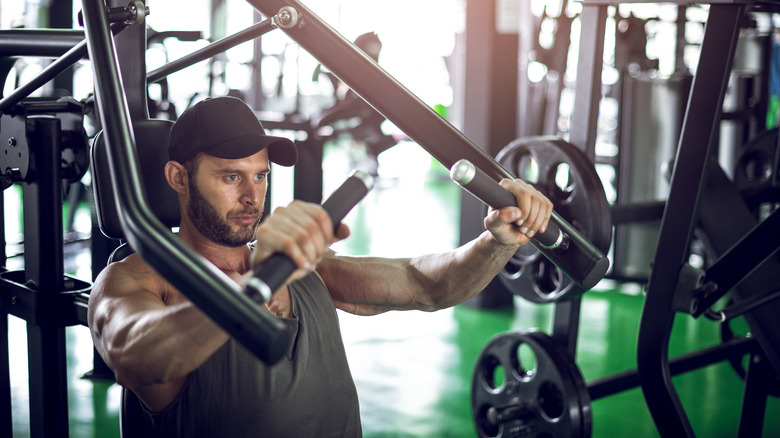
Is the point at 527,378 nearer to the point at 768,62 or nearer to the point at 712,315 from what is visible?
the point at 712,315

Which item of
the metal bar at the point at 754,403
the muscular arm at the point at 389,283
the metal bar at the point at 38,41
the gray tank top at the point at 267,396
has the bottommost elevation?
the metal bar at the point at 754,403

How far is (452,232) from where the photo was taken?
20.7 ft

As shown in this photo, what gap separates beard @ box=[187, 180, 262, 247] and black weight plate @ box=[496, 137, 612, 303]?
89cm

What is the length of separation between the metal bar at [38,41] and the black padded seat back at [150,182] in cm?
25

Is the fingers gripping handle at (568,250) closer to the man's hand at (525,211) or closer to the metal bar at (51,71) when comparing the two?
the man's hand at (525,211)

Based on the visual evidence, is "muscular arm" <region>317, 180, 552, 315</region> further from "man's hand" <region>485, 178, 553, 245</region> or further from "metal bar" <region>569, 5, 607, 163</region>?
"metal bar" <region>569, 5, 607, 163</region>

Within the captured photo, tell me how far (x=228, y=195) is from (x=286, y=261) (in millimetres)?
619

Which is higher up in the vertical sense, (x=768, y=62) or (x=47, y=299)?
(x=768, y=62)

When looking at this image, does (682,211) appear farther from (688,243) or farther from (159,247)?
(159,247)

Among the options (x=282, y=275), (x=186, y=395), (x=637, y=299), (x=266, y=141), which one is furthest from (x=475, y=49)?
(x=282, y=275)

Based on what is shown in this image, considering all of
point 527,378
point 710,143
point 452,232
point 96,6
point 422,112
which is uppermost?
point 96,6

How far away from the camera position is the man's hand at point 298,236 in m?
0.77

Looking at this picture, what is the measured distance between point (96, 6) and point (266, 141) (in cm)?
44

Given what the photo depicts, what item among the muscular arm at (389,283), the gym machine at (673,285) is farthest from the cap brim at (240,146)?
the gym machine at (673,285)
